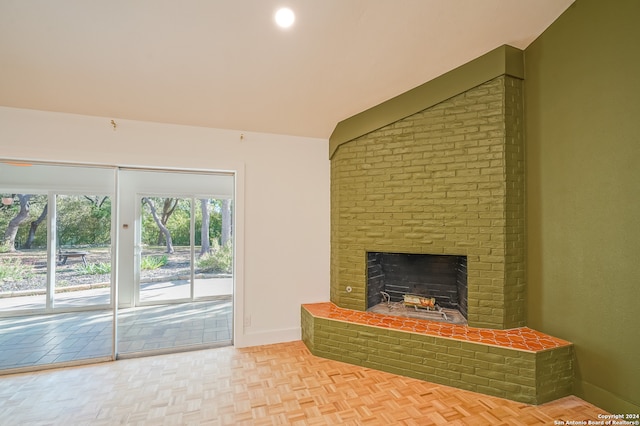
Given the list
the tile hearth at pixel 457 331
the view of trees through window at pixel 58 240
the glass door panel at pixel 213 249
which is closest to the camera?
the tile hearth at pixel 457 331

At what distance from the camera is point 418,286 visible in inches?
125

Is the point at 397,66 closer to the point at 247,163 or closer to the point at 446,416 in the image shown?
the point at 247,163

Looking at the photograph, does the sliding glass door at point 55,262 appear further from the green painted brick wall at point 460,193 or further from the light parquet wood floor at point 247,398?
the green painted brick wall at point 460,193

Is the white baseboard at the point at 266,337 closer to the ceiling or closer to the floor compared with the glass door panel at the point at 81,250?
closer to the floor

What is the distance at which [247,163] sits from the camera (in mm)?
3309

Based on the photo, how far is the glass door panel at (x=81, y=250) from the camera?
3.47 m

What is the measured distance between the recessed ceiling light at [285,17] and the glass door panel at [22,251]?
3552mm

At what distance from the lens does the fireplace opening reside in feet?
9.64

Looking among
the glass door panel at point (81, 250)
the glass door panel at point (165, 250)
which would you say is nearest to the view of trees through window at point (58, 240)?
the glass door panel at point (81, 250)

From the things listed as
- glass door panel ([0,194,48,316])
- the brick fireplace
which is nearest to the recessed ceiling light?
the brick fireplace

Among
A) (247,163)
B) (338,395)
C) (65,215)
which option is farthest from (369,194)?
(65,215)

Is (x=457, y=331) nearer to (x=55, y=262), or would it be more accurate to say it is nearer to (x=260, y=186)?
(x=260, y=186)

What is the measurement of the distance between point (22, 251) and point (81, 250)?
0.56 meters

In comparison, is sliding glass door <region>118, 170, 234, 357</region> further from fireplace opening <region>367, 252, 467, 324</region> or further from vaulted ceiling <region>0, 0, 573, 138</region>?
fireplace opening <region>367, 252, 467, 324</region>
